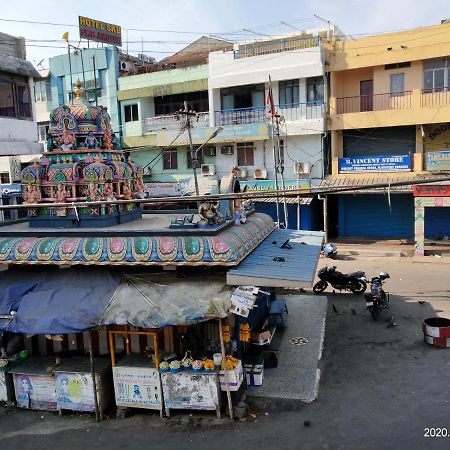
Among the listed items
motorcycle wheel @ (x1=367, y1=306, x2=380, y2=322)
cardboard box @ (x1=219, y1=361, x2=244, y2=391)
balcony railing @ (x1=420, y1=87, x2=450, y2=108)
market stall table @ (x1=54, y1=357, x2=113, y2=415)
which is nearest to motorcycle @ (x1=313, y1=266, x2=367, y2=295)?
motorcycle wheel @ (x1=367, y1=306, x2=380, y2=322)

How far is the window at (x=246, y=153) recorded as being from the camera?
29016 mm

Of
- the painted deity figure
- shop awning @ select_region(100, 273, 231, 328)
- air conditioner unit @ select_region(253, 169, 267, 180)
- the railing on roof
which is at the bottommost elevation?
shop awning @ select_region(100, 273, 231, 328)

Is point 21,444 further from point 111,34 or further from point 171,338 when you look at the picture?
point 111,34

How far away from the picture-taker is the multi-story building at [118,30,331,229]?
88.6 feet

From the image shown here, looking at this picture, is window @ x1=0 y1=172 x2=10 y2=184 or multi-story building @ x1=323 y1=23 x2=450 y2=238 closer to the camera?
multi-story building @ x1=323 y1=23 x2=450 y2=238

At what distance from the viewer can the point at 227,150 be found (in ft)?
97.1

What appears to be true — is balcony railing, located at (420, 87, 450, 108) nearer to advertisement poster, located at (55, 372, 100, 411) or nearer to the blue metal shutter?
the blue metal shutter

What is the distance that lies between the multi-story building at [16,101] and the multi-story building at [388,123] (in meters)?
15.0

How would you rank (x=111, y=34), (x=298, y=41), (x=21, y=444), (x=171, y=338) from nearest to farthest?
(x=21, y=444), (x=171, y=338), (x=298, y=41), (x=111, y=34)

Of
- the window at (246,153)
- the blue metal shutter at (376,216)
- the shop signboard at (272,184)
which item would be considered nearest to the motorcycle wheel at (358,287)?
the blue metal shutter at (376,216)

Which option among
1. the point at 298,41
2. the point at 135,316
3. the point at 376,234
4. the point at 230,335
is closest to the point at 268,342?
the point at 230,335

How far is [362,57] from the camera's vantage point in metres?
26.0

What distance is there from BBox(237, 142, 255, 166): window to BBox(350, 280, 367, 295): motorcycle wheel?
44.5 feet

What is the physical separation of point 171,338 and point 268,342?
2427 millimetres
